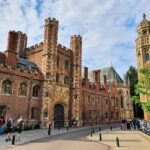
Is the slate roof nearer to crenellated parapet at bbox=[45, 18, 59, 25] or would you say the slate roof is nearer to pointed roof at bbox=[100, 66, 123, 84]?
crenellated parapet at bbox=[45, 18, 59, 25]

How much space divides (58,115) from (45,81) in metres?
6.25

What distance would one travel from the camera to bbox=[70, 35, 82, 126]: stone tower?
110ft

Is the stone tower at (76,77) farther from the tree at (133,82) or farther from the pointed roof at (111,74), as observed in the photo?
the tree at (133,82)

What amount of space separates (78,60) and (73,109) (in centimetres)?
974

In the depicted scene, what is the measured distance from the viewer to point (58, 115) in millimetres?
30828

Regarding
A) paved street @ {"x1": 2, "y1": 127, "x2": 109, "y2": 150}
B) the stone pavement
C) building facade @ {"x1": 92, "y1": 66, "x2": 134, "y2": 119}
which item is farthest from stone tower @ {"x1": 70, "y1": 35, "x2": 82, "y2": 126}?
building facade @ {"x1": 92, "y1": 66, "x2": 134, "y2": 119}

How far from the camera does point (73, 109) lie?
3334cm

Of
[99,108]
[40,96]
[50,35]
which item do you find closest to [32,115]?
[40,96]

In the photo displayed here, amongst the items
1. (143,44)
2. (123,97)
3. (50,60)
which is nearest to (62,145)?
(50,60)

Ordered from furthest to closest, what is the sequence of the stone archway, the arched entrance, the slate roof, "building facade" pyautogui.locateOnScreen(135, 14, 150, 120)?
1. "building facade" pyautogui.locateOnScreen(135, 14, 150, 120)
2. the arched entrance
3. the slate roof
4. the stone archway

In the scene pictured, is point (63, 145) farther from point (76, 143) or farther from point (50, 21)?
point (50, 21)

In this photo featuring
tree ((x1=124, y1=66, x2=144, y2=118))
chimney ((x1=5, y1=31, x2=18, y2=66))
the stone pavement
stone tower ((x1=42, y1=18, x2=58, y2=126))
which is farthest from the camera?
tree ((x1=124, y1=66, x2=144, y2=118))

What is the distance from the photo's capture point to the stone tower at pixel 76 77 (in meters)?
33.5

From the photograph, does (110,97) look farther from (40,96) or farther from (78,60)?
(40,96)
